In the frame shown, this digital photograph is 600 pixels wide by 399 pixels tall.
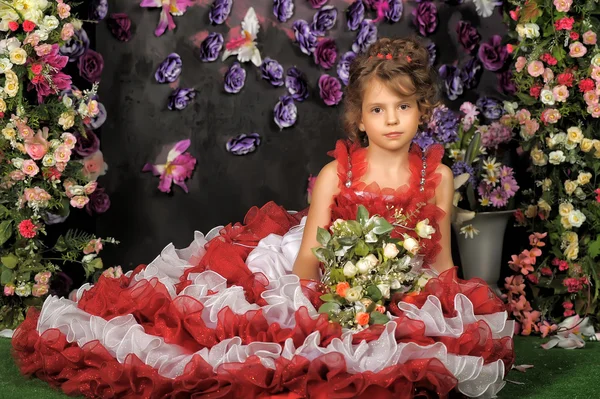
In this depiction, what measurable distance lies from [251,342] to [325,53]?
2.33m

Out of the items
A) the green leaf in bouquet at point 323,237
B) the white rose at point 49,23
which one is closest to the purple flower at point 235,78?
the white rose at point 49,23

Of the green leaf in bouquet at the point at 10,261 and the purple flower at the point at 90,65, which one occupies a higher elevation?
the purple flower at the point at 90,65

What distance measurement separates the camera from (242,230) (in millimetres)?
3680

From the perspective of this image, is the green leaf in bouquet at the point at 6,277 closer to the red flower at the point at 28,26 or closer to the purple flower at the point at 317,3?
the red flower at the point at 28,26

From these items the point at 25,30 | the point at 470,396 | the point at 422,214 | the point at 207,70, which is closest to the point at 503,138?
the point at 422,214

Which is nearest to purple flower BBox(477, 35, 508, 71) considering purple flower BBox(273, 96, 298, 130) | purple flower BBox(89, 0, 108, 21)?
purple flower BBox(273, 96, 298, 130)

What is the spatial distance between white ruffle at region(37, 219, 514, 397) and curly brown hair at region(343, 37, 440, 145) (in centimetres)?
75

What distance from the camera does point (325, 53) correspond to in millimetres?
4633

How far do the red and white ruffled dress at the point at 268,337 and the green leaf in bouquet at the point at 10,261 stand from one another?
0.74m

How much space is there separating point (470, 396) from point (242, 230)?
135 cm

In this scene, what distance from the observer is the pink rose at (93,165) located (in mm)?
4309

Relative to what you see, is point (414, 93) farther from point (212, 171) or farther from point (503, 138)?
point (212, 171)

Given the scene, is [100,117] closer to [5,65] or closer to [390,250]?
[5,65]

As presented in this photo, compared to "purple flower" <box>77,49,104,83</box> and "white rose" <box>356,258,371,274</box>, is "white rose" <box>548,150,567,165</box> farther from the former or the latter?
"purple flower" <box>77,49,104,83</box>
